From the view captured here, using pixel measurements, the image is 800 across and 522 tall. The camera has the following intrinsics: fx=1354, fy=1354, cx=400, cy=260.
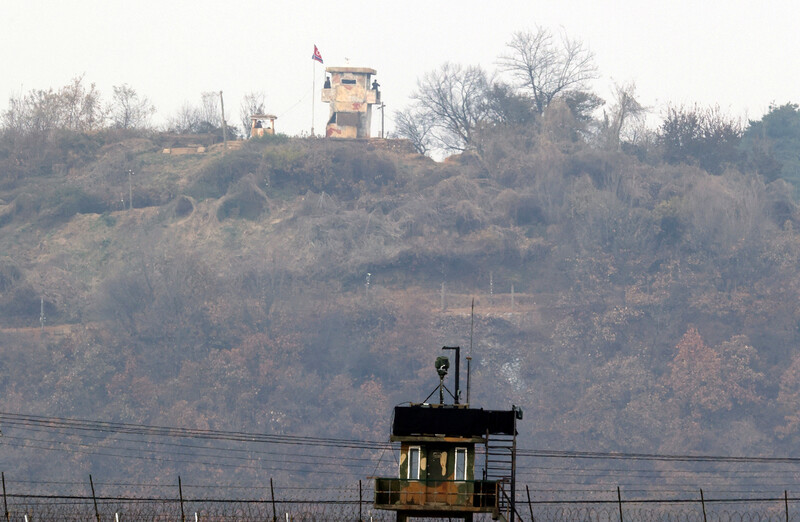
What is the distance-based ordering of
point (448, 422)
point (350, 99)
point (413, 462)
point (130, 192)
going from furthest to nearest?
point (350, 99)
point (130, 192)
point (413, 462)
point (448, 422)

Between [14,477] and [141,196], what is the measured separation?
40.9 m

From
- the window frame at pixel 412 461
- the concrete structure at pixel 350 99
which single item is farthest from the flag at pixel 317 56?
the window frame at pixel 412 461

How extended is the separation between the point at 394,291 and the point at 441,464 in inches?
2899

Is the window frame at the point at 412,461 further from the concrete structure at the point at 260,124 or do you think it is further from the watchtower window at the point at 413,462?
the concrete structure at the point at 260,124

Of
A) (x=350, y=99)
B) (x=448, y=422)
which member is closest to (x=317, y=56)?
(x=350, y=99)

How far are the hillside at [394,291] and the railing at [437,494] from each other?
55.1m

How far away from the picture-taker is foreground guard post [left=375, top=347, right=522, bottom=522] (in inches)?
1462

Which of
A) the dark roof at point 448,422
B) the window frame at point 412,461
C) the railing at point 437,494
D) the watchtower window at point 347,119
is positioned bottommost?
the railing at point 437,494

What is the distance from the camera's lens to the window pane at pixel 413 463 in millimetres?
37438

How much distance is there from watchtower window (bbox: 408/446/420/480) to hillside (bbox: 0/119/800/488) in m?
55.1

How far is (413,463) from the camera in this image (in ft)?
123

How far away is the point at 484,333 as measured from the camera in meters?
104

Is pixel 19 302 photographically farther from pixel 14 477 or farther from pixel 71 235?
pixel 14 477

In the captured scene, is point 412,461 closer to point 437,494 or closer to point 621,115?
point 437,494
